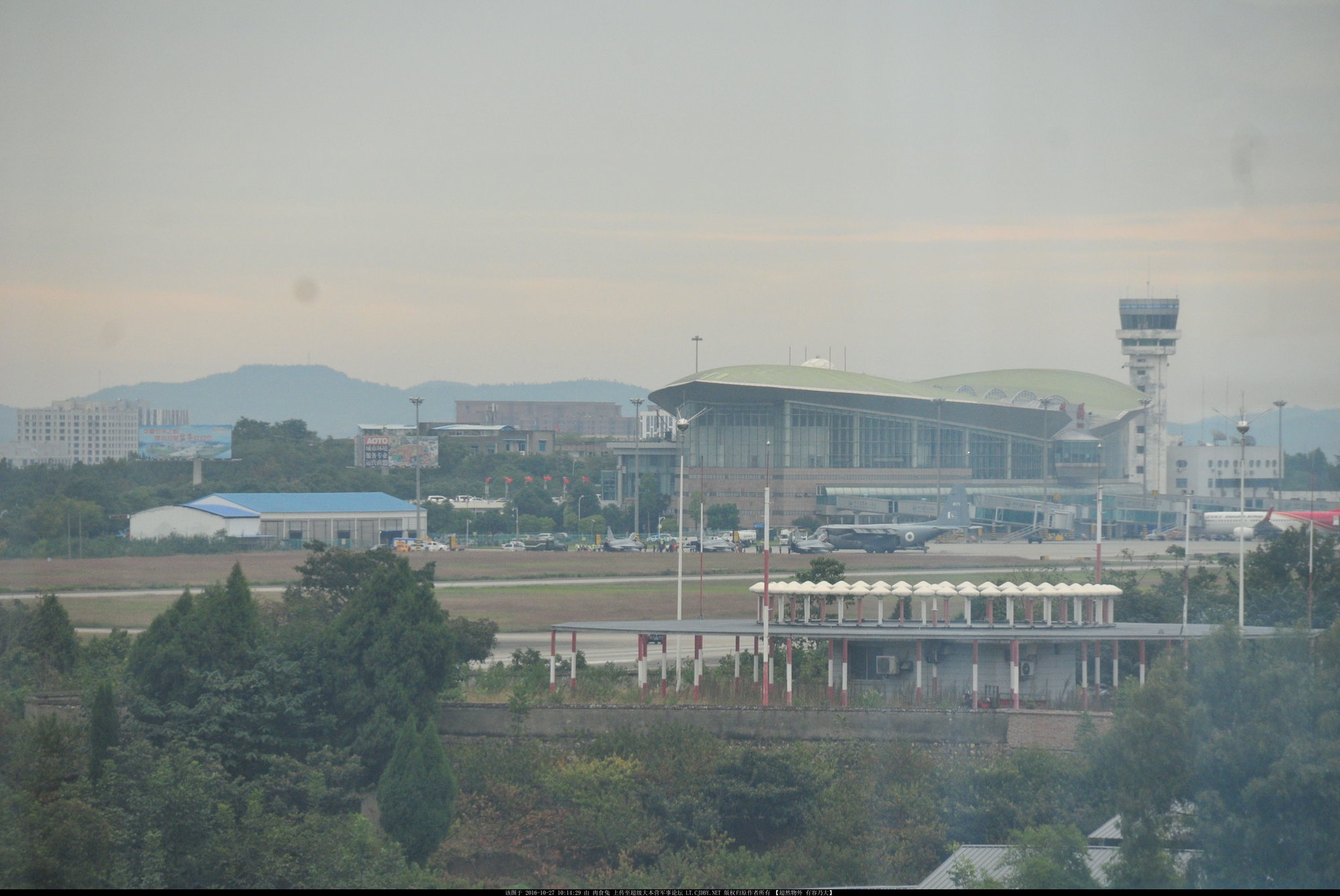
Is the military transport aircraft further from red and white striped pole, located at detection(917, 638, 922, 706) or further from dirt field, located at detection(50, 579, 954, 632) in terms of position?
→ red and white striped pole, located at detection(917, 638, 922, 706)

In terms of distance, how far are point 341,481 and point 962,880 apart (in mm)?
91122

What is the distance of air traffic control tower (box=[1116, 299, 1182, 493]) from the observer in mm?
142250

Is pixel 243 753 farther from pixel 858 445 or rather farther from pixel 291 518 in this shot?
pixel 858 445

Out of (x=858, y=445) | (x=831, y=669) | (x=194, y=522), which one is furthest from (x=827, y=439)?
(x=831, y=669)

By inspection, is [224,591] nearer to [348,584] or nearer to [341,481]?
[348,584]

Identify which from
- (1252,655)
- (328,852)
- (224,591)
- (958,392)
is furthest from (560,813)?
(958,392)

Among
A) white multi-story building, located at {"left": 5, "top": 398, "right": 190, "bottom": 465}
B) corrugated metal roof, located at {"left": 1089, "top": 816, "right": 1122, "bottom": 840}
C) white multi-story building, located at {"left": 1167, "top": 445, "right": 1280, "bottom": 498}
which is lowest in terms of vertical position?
corrugated metal roof, located at {"left": 1089, "top": 816, "right": 1122, "bottom": 840}

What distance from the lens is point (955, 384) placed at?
5782 inches

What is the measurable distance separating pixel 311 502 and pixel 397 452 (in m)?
60.6

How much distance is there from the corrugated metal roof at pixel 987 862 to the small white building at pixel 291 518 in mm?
62607

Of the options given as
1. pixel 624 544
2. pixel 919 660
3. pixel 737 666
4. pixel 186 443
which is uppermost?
pixel 186 443

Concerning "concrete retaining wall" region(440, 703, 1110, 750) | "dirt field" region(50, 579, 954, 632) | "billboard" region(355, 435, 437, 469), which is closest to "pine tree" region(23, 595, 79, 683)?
"dirt field" region(50, 579, 954, 632)

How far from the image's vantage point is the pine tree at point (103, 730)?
1040 inches

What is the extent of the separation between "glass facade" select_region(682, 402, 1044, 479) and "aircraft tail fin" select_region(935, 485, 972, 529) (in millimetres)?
21465
